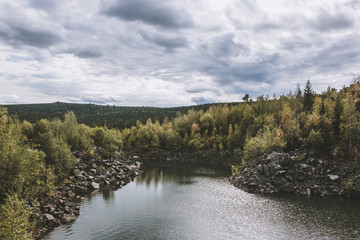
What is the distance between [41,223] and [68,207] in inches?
273

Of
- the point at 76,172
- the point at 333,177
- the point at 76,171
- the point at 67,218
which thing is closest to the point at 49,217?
the point at 67,218

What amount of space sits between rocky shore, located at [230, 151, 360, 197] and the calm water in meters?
4.34

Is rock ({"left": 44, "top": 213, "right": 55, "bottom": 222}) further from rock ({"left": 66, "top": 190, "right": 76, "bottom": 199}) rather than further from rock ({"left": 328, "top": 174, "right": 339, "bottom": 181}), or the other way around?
rock ({"left": 328, "top": 174, "right": 339, "bottom": 181})

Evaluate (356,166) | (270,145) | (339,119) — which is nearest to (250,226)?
(356,166)

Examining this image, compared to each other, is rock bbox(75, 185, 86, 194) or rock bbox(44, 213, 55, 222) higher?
rock bbox(44, 213, 55, 222)

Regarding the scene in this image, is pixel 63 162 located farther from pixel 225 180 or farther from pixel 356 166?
pixel 356 166

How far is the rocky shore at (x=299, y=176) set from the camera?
201ft

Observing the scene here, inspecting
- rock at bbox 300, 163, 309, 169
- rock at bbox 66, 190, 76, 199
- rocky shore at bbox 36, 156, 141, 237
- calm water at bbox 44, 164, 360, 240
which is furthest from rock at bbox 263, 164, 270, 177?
rock at bbox 66, 190, 76, 199

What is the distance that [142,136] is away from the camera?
154 m

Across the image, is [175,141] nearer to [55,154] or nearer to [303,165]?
[303,165]

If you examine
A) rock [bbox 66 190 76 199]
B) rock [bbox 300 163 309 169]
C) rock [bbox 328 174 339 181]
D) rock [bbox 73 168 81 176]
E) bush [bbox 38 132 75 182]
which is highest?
bush [bbox 38 132 75 182]

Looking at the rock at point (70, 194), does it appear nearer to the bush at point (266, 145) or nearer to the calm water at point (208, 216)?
the calm water at point (208, 216)

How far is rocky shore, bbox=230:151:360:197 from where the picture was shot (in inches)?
2414

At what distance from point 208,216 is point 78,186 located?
3466 cm
